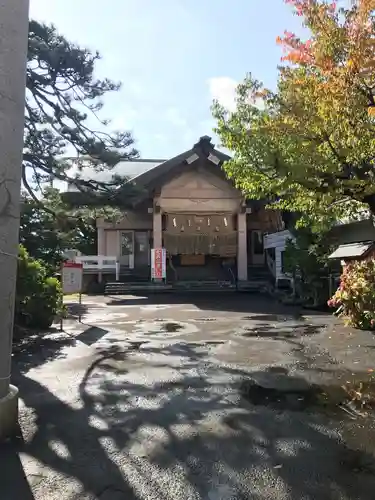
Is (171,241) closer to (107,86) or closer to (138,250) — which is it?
(138,250)

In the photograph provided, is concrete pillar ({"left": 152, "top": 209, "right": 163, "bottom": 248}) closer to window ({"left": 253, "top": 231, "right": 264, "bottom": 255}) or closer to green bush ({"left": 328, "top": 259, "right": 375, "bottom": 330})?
window ({"left": 253, "top": 231, "right": 264, "bottom": 255})

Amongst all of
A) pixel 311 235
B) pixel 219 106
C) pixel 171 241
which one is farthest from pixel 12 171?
pixel 171 241

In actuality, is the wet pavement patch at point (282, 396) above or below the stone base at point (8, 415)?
below

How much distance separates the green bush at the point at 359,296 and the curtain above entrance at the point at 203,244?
1566 centimetres

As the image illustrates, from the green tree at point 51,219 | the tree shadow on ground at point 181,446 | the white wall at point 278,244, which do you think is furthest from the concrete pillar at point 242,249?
the tree shadow on ground at point 181,446

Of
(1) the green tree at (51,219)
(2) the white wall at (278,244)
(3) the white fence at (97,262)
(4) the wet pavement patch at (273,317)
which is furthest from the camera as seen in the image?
(3) the white fence at (97,262)

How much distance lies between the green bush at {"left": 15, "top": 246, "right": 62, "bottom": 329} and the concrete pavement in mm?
1312

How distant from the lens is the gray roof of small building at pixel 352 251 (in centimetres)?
1428

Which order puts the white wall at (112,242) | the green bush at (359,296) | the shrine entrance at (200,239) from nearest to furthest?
1. the green bush at (359,296)
2. the shrine entrance at (200,239)
3. the white wall at (112,242)

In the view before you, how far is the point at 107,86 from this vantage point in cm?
1200

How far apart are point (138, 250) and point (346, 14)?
22910 mm

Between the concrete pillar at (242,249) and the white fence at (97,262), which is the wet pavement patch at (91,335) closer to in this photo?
the white fence at (97,262)

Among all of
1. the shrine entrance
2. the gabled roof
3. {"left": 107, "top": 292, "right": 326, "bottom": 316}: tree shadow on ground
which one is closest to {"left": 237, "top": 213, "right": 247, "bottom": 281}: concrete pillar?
the shrine entrance

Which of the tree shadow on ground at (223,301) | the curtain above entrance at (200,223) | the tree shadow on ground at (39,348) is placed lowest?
the tree shadow on ground at (39,348)
